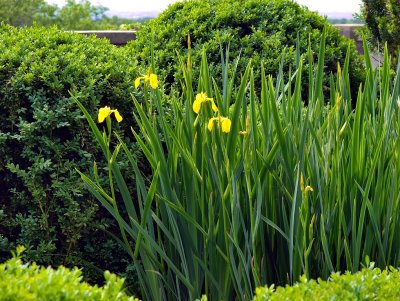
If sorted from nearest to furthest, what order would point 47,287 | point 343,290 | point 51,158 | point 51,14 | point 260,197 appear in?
point 47,287
point 343,290
point 260,197
point 51,158
point 51,14

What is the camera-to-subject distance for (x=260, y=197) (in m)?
2.88

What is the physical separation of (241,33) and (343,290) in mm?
3426

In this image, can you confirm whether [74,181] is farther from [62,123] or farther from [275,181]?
[275,181]

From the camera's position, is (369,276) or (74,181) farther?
(74,181)

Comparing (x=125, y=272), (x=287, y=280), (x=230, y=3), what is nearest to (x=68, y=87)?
(x=125, y=272)

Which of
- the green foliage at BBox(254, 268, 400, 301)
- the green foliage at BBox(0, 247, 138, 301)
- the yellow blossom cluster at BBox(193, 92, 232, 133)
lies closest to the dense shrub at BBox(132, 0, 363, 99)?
the yellow blossom cluster at BBox(193, 92, 232, 133)

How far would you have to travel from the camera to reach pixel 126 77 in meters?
3.89

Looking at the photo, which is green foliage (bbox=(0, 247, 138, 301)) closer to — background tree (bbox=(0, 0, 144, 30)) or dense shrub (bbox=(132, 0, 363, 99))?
dense shrub (bbox=(132, 0, 363, 99))

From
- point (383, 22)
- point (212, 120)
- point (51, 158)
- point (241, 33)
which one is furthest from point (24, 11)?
point (212, 120)

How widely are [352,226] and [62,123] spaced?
137 centimetres

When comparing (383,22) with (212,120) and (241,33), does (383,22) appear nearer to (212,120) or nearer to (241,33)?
(241,33)

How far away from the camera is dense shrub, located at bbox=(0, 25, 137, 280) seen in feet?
11.5

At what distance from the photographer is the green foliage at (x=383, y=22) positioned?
7.43 meters

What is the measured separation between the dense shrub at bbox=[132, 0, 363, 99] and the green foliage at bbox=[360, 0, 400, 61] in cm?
191
